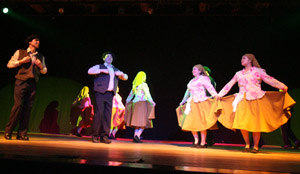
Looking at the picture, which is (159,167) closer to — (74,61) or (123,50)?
(123,50)

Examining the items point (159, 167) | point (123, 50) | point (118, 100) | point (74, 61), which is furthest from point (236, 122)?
point (74, 61)

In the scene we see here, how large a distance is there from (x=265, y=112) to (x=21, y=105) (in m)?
4.15

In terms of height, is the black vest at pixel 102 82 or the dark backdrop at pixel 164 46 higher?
the dark backdrop at pixel 164 46

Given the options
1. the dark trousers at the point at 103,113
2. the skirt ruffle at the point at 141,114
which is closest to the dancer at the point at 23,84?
the dark trousers at the point at 103,113

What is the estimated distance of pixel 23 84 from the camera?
210 inches

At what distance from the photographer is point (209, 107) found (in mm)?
6082

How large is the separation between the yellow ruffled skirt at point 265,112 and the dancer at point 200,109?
82 centimetres

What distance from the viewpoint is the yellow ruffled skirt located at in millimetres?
4984

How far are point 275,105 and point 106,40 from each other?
22.9 ft

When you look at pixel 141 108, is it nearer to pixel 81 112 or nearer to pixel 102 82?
pixel 102 82

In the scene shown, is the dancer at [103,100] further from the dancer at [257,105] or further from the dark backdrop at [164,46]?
the dark backdrop at [164,46]

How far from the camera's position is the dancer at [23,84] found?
526 centimetres

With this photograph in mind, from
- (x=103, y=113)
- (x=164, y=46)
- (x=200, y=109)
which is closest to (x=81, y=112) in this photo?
(x=164, y=46)

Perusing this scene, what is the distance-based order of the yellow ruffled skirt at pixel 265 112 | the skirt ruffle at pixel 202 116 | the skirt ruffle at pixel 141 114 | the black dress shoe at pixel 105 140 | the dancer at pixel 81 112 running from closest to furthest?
the yellow ruffled skirt at pixel 265 112
the black dress shoe at pixel 105 140
the skirt ruffle at pixel 202 116
the skirt ruffle at pixel 141 114
the dancer at pixel 81 112
